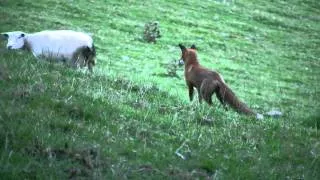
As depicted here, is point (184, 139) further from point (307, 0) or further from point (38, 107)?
point (307, 0)

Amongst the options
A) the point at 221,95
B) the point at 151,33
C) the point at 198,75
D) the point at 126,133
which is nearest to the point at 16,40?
the point at 198,75

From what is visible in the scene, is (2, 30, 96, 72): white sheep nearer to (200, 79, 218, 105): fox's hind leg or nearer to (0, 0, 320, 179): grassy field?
(0, 0, 320, 179): grassy field

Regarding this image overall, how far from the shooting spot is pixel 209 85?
15695mm

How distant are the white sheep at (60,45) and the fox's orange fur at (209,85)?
111 inches

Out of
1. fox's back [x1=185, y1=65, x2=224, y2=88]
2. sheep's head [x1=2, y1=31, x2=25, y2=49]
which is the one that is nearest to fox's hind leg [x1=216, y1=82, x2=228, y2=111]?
fox's back [x1=185, y1=65, x2=224, y2=88]

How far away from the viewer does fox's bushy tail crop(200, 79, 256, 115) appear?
1431 centimetres

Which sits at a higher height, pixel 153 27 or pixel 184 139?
pixel 184 139

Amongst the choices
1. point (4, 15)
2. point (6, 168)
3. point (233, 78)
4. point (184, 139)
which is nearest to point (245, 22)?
point (233, 78)

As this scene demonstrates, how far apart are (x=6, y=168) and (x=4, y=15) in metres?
22.6

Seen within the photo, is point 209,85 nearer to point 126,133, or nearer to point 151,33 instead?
point 126,133

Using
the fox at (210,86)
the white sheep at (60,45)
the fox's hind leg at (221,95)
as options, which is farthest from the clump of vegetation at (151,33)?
the fox's hind leg at (221,95)

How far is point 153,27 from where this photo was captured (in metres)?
30.5

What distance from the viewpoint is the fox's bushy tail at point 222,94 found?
14312mm

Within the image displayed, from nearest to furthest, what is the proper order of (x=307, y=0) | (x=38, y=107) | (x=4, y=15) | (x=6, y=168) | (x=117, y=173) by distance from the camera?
(x=6, y=168) → (x=117, y=173) → (x=38, y=107) → (x=4, y=15) → (x=307, y=0)
